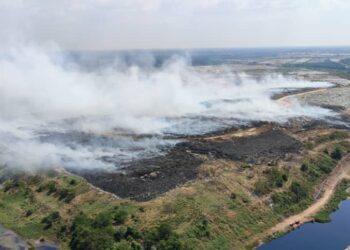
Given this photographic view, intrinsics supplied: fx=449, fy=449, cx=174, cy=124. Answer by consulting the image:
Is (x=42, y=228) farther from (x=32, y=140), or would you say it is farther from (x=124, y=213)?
(x=32, y=140)

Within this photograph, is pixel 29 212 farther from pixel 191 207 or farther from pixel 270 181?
pixel 270 181

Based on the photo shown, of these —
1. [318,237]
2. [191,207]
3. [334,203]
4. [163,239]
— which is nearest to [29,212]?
[163,239]

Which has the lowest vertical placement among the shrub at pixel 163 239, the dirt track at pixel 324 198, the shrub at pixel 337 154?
the dirt track at pixel 324 198

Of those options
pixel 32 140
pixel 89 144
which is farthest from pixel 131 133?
pixel 32 140

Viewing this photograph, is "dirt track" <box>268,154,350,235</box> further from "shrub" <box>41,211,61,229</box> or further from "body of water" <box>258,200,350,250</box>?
"shrub" <box>41,211,61,229</box>

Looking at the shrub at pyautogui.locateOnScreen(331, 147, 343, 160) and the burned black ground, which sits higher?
the burned black ground

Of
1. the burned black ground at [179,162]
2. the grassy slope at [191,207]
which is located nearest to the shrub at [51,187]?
the grassy slope at [191,207]

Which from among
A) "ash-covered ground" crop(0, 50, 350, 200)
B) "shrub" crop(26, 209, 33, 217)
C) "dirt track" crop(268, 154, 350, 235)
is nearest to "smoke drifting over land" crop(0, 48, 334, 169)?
"ash-covered ground" crop(0, 50, 350, 200)

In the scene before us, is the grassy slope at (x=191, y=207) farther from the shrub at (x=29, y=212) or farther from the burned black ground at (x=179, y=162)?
the burned black ground at (x=179, y=162)
